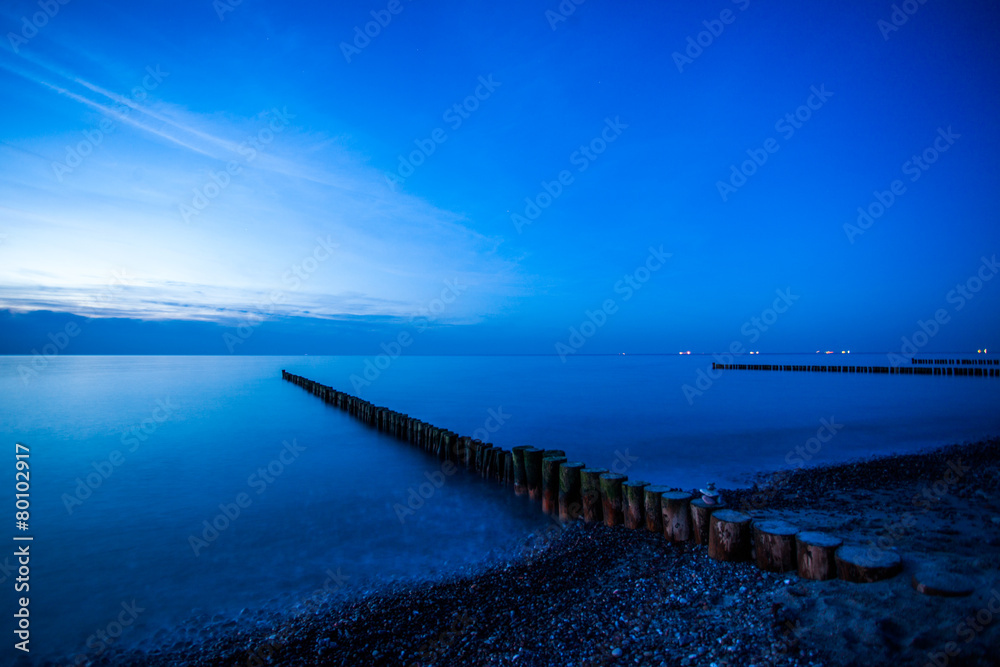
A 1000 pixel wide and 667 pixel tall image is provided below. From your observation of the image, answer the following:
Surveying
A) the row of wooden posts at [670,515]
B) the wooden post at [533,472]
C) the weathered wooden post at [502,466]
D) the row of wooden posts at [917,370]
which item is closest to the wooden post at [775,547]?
the row of wooden posts at [670,515]

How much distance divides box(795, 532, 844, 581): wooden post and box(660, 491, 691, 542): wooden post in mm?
1355

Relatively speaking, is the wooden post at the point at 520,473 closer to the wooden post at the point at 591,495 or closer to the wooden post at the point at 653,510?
the wooden post at the point at 591,495

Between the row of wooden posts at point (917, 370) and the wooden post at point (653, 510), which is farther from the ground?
the row of wooden posts at point (917, 370)

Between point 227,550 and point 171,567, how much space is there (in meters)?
0.73

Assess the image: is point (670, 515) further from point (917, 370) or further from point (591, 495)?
point (917, 370)

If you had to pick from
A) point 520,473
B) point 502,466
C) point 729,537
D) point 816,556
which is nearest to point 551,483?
point 520,473

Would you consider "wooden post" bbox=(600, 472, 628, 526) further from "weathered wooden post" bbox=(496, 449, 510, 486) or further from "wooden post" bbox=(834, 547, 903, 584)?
"weathered wooden post" bbox=(496, 449, 510, 486)

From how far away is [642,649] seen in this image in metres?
3.83

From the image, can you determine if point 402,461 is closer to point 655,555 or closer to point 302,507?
point 302,507

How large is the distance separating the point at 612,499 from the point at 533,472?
2.23 meters

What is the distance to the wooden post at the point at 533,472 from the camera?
884cm

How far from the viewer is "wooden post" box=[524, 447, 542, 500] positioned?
8.84 m

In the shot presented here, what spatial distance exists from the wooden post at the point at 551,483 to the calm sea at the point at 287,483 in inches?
10.6

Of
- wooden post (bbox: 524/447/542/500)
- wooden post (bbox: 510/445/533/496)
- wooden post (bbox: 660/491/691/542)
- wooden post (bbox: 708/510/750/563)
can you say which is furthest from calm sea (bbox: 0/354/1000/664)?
wooden post (bbox: 708/510/750/563)
